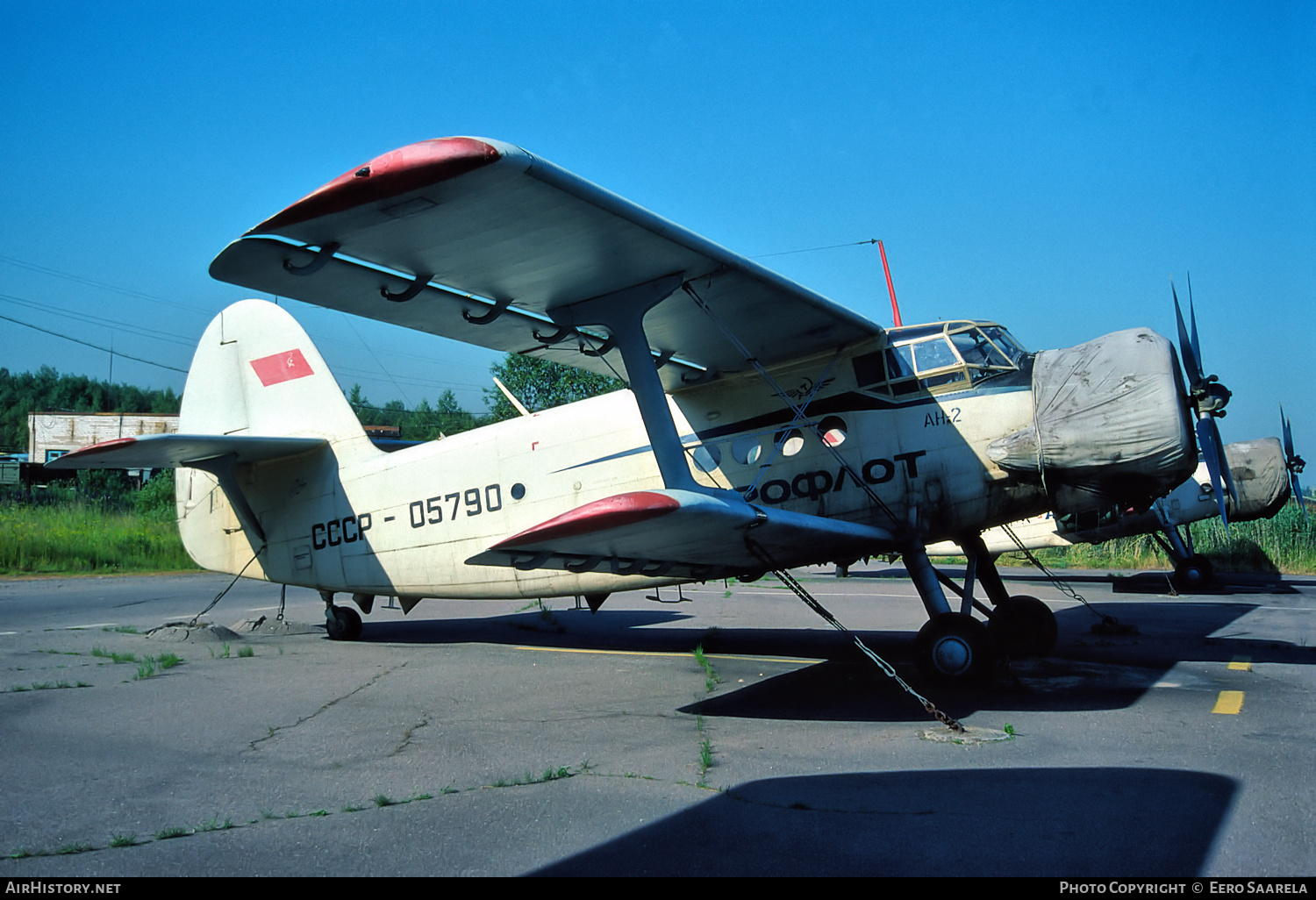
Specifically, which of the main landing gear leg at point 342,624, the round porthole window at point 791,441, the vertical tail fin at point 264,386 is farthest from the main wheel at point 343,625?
the round porthole window at point 791,441

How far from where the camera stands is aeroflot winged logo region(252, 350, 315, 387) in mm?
10617

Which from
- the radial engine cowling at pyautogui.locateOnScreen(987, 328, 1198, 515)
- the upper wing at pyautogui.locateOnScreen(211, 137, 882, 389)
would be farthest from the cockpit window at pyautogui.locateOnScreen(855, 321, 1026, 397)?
the radial engine cowling at pyautogui.locateOnScreen(987, 328, 1198, 515)

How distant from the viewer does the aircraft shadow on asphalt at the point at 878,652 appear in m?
6.20

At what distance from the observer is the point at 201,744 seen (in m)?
5.21

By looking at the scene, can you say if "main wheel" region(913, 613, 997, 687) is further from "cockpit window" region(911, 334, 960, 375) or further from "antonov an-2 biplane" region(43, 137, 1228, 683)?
"cockpit window" region(911, 334, 960, 375)

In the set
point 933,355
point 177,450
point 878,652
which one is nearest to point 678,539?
point 933,355

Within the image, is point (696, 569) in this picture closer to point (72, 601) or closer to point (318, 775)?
point (318, 775)

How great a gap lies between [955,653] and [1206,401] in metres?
2.90

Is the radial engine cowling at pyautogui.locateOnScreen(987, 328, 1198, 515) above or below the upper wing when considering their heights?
below

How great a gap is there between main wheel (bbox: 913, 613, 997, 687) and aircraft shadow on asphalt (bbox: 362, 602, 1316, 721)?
5.4 inches

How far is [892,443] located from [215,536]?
350 inches

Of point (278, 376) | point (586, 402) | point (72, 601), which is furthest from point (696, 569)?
point (72, 601)

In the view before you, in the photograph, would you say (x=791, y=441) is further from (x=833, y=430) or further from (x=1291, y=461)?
(x=1291, y=461)

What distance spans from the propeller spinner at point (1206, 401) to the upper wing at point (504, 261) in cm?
255
